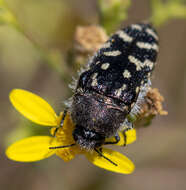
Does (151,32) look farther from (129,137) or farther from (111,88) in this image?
(129,137)

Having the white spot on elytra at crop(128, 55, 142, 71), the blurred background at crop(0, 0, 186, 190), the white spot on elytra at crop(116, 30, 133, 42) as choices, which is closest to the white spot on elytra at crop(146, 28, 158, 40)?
the white spot on elytra at crop(116, 30, 133, 42)

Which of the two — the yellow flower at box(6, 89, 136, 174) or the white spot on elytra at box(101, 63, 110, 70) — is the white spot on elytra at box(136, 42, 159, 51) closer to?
the white spot on elytra at box(101, 63, 110, 70)

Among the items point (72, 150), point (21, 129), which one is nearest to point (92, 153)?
point (72, 150)

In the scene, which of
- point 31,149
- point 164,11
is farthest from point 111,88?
point 164,11

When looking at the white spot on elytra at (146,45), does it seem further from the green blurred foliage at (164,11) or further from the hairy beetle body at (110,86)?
the green blurred foliage at (164,11)

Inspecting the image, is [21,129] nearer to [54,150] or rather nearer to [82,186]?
[54,150]

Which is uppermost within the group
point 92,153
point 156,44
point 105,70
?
point 156,44
